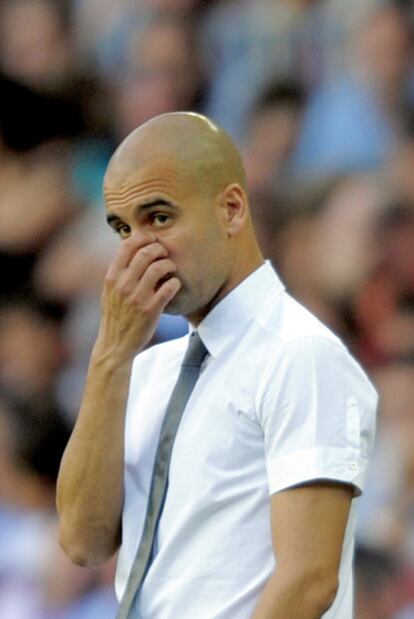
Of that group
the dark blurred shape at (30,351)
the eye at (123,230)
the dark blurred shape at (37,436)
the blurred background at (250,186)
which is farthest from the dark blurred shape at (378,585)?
the eye at (123,230)

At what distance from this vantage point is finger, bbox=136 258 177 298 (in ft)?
7.72

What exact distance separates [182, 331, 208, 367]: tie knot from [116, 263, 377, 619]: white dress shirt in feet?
0.09

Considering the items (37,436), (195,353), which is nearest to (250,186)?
(37,436)

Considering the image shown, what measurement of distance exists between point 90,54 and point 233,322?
10.3 ft

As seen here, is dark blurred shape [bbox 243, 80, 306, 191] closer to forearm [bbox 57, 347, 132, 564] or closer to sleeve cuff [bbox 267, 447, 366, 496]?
forearm [bbox 57, 347, 132, 564]

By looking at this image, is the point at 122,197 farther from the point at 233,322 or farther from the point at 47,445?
the point at 47,445

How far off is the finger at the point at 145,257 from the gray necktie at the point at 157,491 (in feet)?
0.68

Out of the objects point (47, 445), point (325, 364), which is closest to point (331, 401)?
point (325, 364)

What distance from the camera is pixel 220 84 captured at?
5.25 metres

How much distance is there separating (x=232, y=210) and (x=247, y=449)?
0.38m

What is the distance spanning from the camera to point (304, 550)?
7.24 ft

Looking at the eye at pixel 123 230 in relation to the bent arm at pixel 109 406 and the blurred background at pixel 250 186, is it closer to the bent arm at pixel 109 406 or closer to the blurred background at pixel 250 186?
the bent arm at pixel 109 406

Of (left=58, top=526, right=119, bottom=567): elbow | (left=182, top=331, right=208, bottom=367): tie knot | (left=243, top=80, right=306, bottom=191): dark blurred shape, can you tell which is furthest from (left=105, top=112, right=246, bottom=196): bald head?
(left=243, top=80, right=306, bottom=191): dark blurred shape

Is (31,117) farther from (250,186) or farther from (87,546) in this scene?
(87,546)
